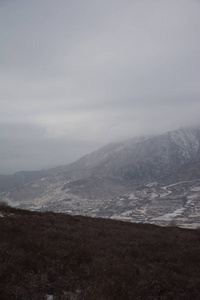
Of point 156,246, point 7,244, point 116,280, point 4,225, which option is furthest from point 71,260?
point 156,246

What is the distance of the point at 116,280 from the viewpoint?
9.35m

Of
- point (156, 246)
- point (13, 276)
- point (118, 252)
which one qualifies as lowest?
point (156, 246)

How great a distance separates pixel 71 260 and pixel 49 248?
1.62 meters

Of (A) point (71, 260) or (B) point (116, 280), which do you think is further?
(A) point (71, 260)

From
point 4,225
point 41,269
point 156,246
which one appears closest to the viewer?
point 41,269

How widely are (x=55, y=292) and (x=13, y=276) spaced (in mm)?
1582

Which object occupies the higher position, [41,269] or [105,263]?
[41,269]

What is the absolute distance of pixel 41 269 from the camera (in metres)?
9.28

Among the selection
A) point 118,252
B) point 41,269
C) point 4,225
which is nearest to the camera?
point 41,269

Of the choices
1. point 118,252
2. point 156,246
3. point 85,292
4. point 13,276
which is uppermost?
point 13,276

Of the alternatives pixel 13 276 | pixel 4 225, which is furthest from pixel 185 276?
pixel 4 225

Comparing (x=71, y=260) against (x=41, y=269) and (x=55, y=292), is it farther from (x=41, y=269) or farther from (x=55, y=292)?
(x=55, y=292)

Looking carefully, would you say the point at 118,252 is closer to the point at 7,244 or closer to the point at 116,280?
the point at 116,280

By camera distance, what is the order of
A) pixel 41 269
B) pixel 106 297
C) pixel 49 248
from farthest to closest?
1. pixel 49 248
2. pixel 41 269
3. pixel 106 297
